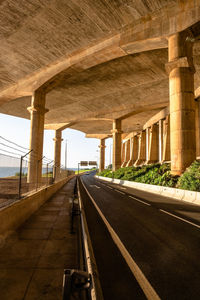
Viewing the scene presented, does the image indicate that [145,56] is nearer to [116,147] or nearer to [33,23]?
[33,23]

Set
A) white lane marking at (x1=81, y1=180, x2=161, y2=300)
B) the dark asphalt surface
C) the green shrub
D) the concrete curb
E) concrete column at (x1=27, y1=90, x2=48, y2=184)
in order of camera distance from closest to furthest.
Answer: white lane marking at (x1=81, y1=180, x2=161, y2=300) < the dark asphalt surface < the concrete curb < the green shrub < concrete column at (x1=27, y1=90, x2=48, y2=184)

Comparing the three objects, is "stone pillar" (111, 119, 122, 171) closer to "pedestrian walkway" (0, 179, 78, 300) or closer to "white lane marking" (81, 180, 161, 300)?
"pedestrian walkway" (0, 179, 78, 300)

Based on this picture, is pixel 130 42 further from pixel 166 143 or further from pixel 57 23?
pixel 166 143

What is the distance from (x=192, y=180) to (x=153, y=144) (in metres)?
30.8

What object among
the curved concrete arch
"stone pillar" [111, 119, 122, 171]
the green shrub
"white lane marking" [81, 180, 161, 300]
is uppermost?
the curved concrete arch

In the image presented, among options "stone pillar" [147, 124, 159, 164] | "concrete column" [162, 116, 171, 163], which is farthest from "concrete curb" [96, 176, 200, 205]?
"stone pillar" [147, 124, 159, 164]

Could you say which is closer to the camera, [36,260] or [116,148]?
[36,260]

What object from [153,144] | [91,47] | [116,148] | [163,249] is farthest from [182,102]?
[153,144]

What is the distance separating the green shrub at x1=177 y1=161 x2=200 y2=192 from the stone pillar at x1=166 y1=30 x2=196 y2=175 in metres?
1.45

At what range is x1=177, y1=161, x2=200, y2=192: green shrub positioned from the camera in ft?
44.7

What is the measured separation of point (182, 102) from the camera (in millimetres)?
16719

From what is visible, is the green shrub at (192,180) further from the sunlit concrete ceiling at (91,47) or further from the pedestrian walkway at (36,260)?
the sunlit concrete ceiling at (91,47)

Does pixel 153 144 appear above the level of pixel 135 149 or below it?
below

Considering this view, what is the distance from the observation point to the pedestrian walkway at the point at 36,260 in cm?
364
